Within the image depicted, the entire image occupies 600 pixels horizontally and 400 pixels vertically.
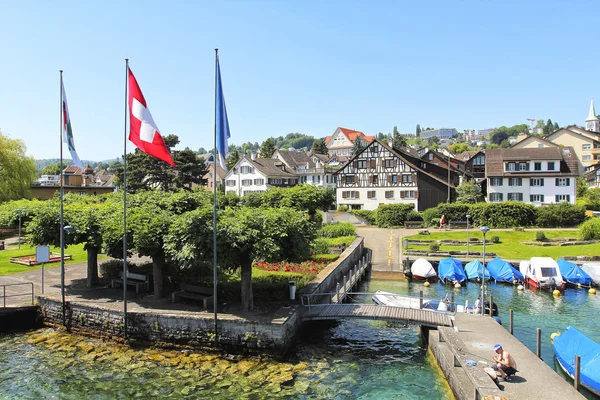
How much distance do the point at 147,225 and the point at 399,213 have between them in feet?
149

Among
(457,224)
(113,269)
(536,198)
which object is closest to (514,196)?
(536,198)

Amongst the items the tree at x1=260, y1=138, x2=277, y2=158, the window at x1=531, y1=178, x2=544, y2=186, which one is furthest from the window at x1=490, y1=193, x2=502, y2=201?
the tree at x1=260, y1=138, x2=277, y2=158

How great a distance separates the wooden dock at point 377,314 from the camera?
2305cm

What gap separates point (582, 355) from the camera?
1944 cm

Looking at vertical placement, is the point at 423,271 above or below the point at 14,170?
below

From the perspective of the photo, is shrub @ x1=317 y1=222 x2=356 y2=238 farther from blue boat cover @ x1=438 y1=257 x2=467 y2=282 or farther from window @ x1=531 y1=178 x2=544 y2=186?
window @ x1=531 y1=178 x2=544 y2=186

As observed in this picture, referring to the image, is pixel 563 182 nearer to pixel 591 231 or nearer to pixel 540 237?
pixel 591 231

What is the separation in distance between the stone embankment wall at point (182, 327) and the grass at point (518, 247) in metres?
26.4

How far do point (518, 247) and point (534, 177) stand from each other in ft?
74.6

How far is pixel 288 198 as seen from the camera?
5512 centimetres

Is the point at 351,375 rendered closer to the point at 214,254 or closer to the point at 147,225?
the point at 214,254

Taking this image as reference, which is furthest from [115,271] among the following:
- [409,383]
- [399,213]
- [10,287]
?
[399,213]

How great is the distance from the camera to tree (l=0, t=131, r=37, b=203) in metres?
61.3

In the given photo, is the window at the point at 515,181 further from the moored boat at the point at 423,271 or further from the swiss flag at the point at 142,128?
the swiss flag at the point at 142,128
